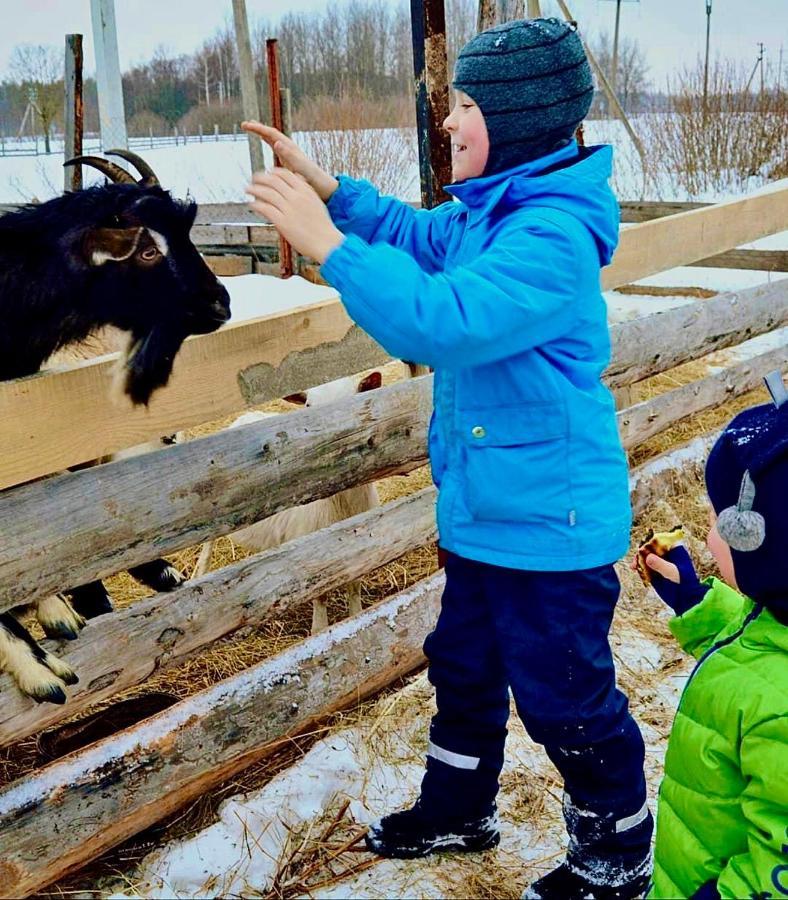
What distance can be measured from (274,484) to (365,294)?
122 centimetres

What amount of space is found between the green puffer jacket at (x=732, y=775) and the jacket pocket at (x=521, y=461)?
503 mm

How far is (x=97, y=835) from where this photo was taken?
276 cm

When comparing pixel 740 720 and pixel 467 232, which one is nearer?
pixel 740 720

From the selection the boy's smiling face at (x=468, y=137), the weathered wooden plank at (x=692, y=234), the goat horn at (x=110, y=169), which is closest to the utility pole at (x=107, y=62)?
the weathered wooden plank at (x=692, y=234)

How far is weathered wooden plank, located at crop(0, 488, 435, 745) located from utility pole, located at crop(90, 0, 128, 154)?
596 centimetres

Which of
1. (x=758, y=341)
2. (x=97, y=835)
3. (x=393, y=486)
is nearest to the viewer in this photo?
(x=97, y=835)

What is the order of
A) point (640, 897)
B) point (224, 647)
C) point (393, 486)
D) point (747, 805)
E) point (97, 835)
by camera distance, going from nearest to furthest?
point (747, 805) → point (640, 897) → point (97, 835) → point (224, 647) → point (393, 486)

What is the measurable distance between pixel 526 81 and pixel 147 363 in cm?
112

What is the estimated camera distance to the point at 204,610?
307 cm

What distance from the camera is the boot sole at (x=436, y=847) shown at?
9.29 feet

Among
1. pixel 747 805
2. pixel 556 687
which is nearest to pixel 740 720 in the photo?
pixel 747 805

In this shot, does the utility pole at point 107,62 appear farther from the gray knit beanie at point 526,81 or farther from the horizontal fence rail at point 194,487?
the gray knit beanie at point 526,81

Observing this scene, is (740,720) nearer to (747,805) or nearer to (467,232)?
(747,805)

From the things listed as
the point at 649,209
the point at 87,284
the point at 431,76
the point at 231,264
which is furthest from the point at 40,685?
the point at 649,209
